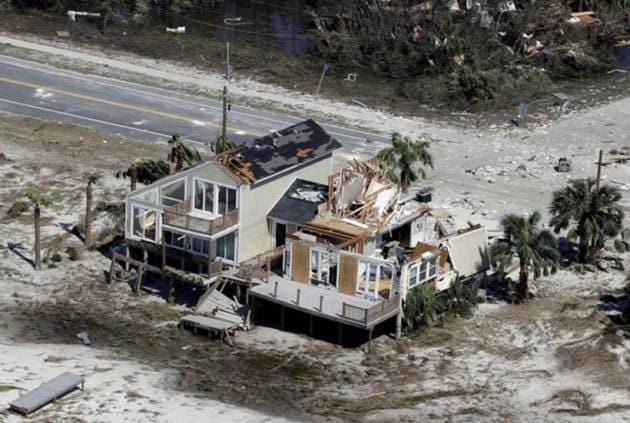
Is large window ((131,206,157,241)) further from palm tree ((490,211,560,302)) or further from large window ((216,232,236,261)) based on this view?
palm tree ((490,211,560,302))

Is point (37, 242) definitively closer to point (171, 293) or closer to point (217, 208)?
point (171, 293)

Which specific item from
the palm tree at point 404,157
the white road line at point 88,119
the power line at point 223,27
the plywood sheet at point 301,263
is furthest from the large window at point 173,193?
the power line at point 223,27

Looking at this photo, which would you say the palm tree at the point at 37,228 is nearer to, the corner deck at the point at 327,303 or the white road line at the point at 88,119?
the corner deck at the point at 327,303

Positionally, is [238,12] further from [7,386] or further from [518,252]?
[7,386]

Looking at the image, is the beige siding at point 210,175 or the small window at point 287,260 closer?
the small window at point 287,260

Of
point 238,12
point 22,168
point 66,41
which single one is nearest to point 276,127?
point 22,168

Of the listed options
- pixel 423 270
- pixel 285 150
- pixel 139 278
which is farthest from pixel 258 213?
pixel 423 270
